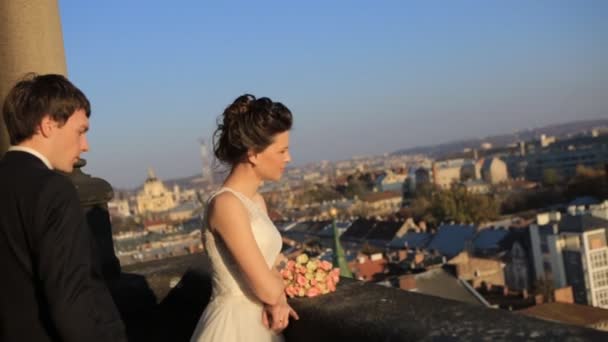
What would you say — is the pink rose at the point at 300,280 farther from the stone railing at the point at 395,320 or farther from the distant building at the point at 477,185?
the distant building at the point at 477,185

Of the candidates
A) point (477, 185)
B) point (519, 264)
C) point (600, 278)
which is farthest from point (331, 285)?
point (477, 185)

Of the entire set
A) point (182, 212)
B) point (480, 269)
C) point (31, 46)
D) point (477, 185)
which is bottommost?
point (182, 212)

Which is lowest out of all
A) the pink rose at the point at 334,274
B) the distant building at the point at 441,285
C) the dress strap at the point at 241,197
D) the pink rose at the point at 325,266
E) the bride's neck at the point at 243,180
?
the distant building at the point at 441,285

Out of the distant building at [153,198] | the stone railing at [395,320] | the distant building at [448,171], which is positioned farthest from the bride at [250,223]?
the distant building at [153,198]

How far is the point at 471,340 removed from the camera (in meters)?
1.95

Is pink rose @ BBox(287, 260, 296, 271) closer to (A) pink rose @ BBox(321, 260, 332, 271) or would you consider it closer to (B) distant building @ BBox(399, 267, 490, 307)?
(A) pink rose @ BBox(321, 260, 332, 271)

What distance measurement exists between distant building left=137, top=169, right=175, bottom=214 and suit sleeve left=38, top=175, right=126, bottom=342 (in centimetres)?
12230

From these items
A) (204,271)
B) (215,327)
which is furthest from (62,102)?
(204,271)

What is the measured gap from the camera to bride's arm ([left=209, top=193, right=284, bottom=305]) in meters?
2.27

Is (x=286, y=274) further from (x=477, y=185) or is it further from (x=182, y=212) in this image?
(x=182, y=212)

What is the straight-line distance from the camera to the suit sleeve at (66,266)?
1.80m

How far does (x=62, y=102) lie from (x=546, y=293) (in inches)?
1277

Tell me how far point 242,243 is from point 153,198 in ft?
411

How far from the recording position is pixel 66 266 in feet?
5.96
